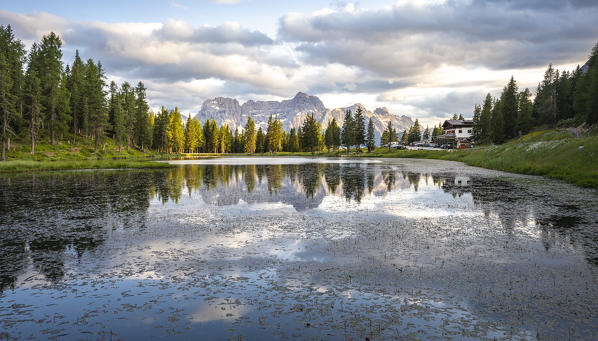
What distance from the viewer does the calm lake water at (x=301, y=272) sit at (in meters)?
6.86

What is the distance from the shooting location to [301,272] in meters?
9.71

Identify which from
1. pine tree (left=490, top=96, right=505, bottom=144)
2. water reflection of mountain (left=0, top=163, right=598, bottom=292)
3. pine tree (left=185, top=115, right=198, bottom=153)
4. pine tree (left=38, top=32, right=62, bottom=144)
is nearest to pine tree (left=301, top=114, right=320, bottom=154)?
pine tree (left=185, top=115, right=198, bottom=153)

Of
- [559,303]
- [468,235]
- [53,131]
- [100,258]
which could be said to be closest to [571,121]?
[468,235]

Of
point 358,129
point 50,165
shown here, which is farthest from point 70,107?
point 358,129

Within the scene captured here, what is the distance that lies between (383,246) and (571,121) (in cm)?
9741

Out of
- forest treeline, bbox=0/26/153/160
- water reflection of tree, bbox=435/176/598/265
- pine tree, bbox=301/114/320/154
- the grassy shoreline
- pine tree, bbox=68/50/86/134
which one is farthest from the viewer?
pine tree, bbox=301/114/320/154

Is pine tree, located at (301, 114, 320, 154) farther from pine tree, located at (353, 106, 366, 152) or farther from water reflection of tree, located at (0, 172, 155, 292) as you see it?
water reflection of tree, located at (0, 172, 155, 292)

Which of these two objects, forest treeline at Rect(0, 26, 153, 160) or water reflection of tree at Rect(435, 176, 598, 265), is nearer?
water reflection of tree at Rect(435, 176, 598, 265)

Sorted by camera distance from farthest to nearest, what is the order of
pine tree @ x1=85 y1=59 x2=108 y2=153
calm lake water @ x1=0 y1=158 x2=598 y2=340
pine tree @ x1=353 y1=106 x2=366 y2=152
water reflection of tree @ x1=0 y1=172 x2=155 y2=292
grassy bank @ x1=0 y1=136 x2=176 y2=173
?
pine tree @ x1=353 y1=106 x2=366 y2=152
pine tree @ x1=85 y1=59 x2=108 y2=153
grassy bank @ x1=0 y1=136 x2=176 y2=173
water reflection of tree @ x1=0 y1=172 x2=155 y2=292
calm lake water @ x1=0 y1=158 x2=598 y2=340

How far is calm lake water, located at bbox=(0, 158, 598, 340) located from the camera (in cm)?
686

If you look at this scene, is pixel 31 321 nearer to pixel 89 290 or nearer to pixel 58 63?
pixel 89 290

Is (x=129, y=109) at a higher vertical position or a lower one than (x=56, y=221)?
higher

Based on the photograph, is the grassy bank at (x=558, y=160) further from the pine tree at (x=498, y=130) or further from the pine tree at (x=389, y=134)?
the pine tree at (x=389, y=134)

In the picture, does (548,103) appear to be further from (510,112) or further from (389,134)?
(389,134)
